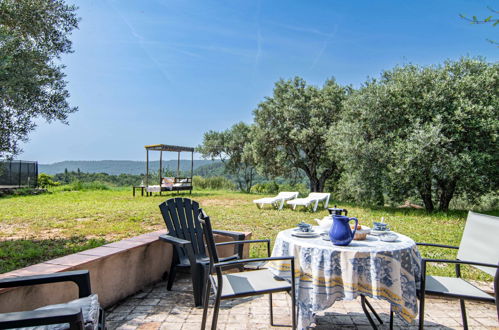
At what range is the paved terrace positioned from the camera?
2330 millimetres

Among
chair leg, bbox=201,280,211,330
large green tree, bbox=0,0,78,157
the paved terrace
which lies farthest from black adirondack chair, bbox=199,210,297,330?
large green tree, bbox=0,0,78,157

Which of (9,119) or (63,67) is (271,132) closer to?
(63,67)

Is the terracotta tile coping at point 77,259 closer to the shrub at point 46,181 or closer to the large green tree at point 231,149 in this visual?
the shrub at point 46,181

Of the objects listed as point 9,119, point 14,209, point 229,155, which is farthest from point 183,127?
point 9,119

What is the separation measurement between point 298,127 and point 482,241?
12.9 m

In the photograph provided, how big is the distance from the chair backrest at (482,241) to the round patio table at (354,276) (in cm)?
62

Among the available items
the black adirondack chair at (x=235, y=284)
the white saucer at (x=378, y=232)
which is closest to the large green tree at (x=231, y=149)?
the white saucer at (x=378, y=232)

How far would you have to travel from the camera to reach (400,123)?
393 inches

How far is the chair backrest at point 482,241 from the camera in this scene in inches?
84.3

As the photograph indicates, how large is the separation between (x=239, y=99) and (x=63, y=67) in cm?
2047

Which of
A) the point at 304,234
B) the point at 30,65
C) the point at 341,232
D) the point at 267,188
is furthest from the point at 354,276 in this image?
the point at 267,188

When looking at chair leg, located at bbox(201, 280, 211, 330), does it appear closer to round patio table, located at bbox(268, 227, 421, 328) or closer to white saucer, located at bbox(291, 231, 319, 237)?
round patio table, located at bbox(268, 227, 421, 328)

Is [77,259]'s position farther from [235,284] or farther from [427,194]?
[427,194]

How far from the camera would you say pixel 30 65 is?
4.27 m
